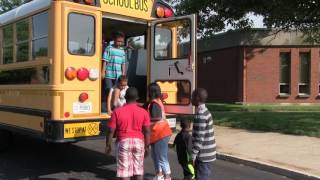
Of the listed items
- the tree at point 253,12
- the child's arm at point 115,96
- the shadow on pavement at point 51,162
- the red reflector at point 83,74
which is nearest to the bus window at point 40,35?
the red reflector at point 83,74

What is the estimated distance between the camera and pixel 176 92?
30.1 feet

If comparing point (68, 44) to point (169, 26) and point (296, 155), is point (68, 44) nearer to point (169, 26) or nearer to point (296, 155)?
point (169, 26)

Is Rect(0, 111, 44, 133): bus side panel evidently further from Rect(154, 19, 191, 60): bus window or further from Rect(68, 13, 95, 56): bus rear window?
Rect(154, 19, 191, 60): bus window

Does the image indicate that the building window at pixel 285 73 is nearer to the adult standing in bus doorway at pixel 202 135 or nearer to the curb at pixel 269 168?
the curb at pixel 269 168

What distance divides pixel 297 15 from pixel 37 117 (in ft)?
35.2

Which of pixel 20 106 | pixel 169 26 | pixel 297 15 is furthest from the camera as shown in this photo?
pixel 297 15

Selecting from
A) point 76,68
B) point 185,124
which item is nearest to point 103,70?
point 76,68

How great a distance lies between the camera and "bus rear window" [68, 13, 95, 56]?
25.3ft

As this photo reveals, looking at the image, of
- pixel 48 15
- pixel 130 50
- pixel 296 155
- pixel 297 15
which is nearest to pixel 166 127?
pixel 48 15

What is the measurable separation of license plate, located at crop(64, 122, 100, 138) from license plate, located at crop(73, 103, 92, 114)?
21cm

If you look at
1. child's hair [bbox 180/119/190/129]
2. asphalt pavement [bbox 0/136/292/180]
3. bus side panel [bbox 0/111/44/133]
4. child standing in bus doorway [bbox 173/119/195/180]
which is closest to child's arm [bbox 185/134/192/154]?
child standing in bus doorway [bbox 173/119/195/180]

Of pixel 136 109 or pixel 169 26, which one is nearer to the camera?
pixel 136 109

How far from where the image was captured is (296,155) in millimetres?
9992

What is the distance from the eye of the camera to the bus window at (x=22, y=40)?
8438mm
